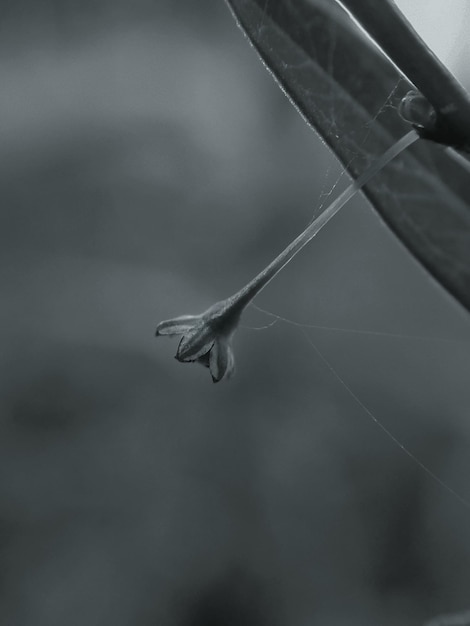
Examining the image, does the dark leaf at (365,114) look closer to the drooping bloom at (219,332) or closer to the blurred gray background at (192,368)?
the drooping bloom at (219,332)

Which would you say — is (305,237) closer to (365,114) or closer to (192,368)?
(365,114)

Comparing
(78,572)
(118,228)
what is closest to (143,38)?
(118,228)

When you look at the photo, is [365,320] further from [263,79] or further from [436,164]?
[436,164]

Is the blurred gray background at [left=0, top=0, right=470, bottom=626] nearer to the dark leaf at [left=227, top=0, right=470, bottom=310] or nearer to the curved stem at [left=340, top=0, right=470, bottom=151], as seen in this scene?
the dark leaf at [left=227, top=0, right=470, bottom=310]

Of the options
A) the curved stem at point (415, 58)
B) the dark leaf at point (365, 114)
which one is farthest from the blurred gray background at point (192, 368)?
the curved stem at point (415, 58)

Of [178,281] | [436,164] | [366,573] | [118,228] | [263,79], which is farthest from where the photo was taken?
[263,79]

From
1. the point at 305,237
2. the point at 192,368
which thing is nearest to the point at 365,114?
the point at 305,237

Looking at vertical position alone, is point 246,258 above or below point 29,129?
below

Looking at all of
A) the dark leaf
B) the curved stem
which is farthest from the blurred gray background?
the curved stem
